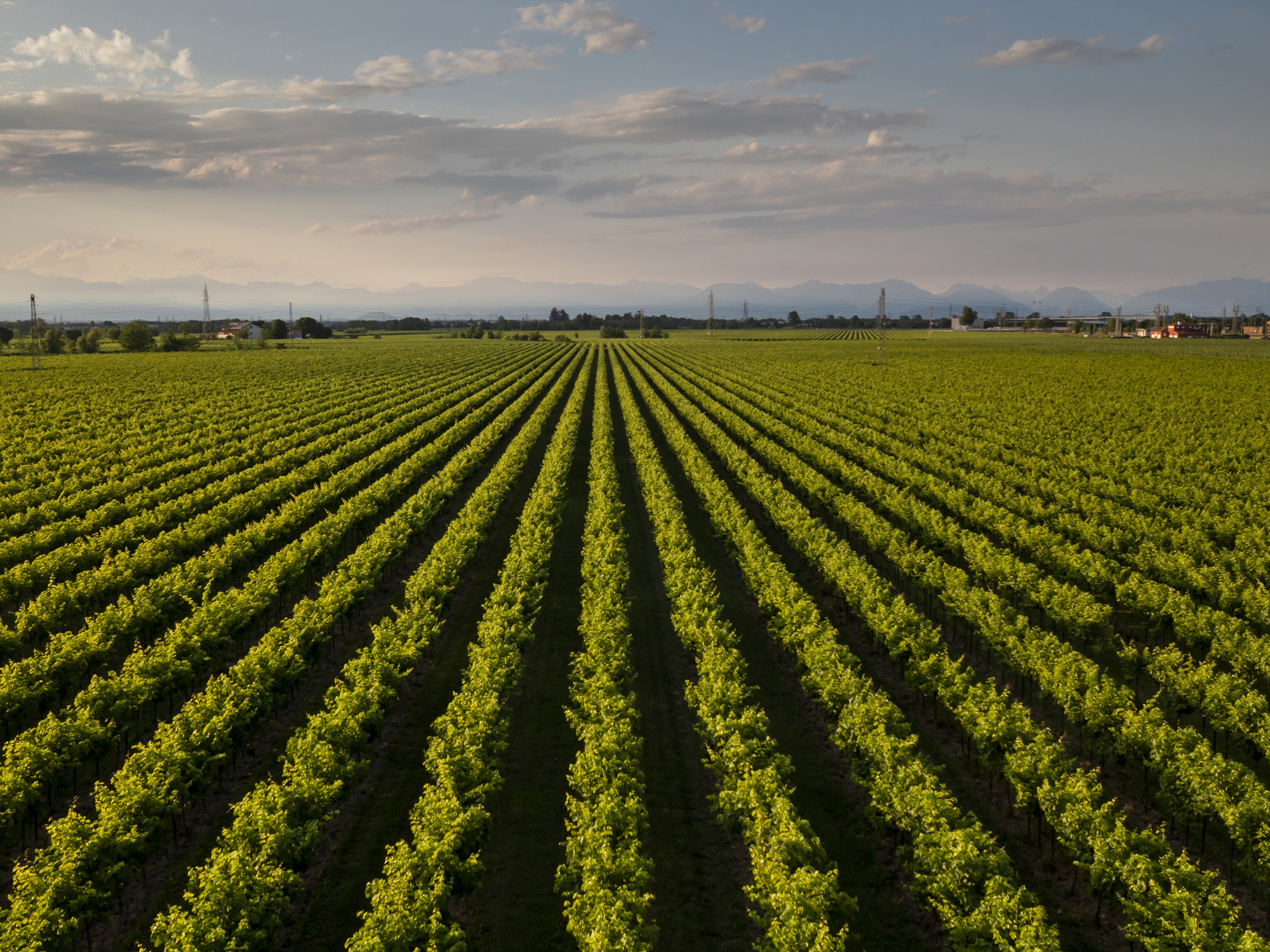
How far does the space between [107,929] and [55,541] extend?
19.0m

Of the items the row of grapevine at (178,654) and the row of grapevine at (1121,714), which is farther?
the row of grapevine at (178,654)

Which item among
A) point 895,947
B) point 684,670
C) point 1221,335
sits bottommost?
point 895,947

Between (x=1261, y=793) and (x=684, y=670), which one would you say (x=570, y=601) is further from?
(x=1261, y=793)

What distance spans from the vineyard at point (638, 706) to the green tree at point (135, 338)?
117478mm

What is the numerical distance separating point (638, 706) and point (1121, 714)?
377 inches

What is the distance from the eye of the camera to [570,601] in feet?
74.2

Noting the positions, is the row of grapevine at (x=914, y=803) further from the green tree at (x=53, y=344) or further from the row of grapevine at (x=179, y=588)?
the green tree at (x=53, y=344)

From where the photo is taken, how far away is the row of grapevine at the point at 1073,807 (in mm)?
9461

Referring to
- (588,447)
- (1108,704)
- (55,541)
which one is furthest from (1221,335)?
(55,541)

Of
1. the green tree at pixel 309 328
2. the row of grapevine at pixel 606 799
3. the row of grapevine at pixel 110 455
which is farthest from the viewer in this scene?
the green tree at pixel 309 328

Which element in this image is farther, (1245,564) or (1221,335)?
(1221,335)

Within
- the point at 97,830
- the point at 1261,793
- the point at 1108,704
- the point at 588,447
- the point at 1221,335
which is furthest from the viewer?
the point at 1221,335

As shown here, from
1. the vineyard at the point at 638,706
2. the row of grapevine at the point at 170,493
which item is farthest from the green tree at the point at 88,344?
the vineyard at the point at 638,706

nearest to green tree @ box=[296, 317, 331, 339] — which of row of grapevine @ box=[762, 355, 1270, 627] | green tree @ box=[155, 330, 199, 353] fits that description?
green tree @ box=[155, 330, 199, 353]
